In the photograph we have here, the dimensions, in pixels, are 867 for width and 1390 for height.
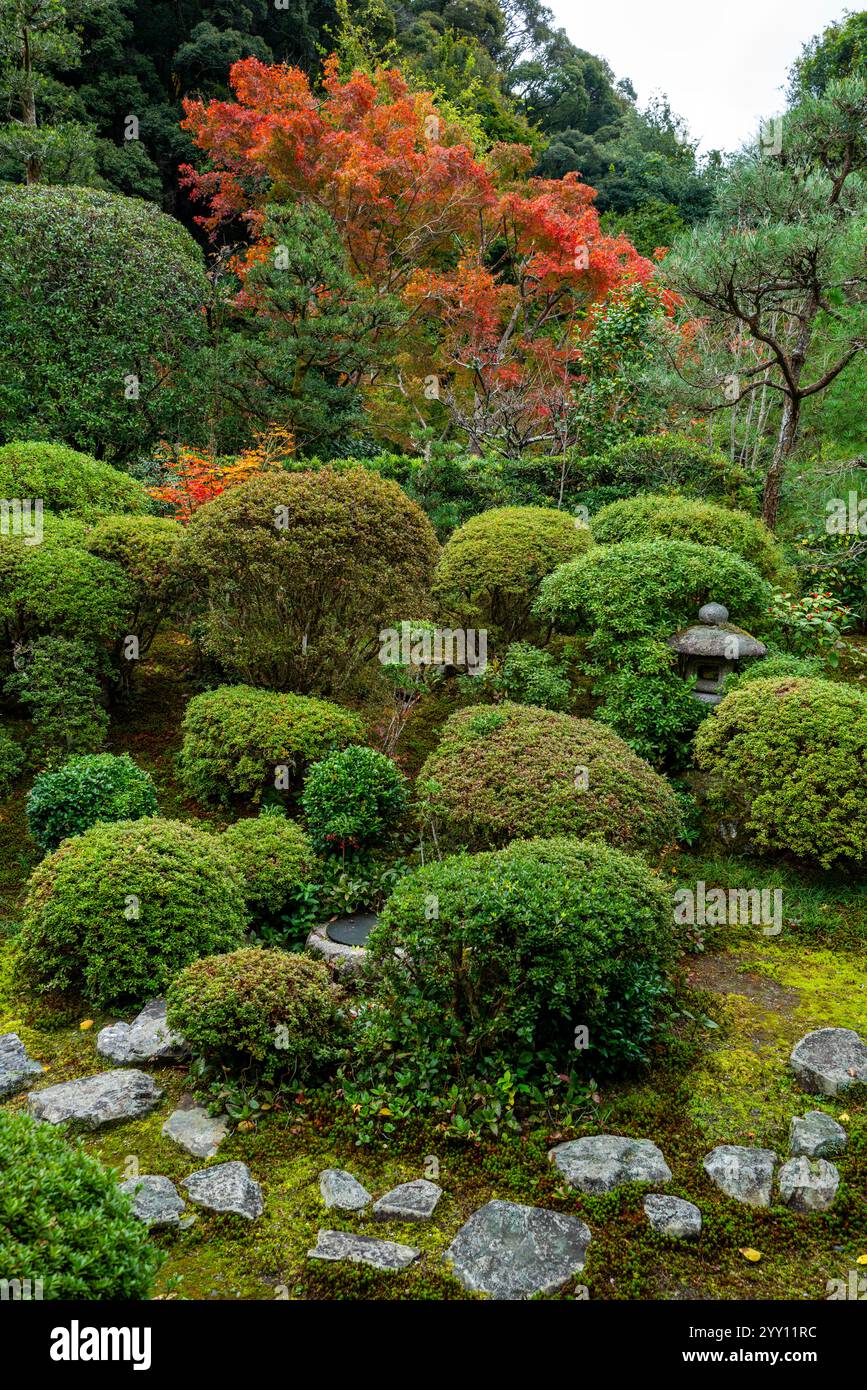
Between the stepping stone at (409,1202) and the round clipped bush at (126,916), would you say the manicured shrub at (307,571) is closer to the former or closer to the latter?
the round clipped bush at (126,916)

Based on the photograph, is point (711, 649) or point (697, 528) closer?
point (711, 649)

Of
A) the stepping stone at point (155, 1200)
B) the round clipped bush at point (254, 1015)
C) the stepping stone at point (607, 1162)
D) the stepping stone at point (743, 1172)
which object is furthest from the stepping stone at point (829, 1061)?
the stepping stone at point (155, 1200)

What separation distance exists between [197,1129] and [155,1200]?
497 millimetres

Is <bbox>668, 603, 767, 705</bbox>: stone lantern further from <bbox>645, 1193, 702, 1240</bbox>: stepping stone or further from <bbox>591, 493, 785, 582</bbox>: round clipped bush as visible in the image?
<bbox>645, 1193, 702, 1240</bbox>: stepping stone

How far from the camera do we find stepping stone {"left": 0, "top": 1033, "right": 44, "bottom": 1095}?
13.4ft

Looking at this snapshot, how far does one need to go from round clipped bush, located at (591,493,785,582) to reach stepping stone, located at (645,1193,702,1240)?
590 centimetres

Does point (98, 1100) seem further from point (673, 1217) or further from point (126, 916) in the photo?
point (673, 1217)

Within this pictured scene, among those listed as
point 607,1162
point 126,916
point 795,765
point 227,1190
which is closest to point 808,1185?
point 607,1162

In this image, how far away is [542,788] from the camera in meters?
5.37

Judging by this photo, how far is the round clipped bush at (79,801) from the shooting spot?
5910 millimetres

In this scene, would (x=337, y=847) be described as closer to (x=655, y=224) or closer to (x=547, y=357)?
(x=547, y=357)

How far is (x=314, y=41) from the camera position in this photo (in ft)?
68.6

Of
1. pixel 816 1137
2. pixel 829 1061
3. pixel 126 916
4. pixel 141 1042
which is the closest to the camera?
pixel 816 1137
